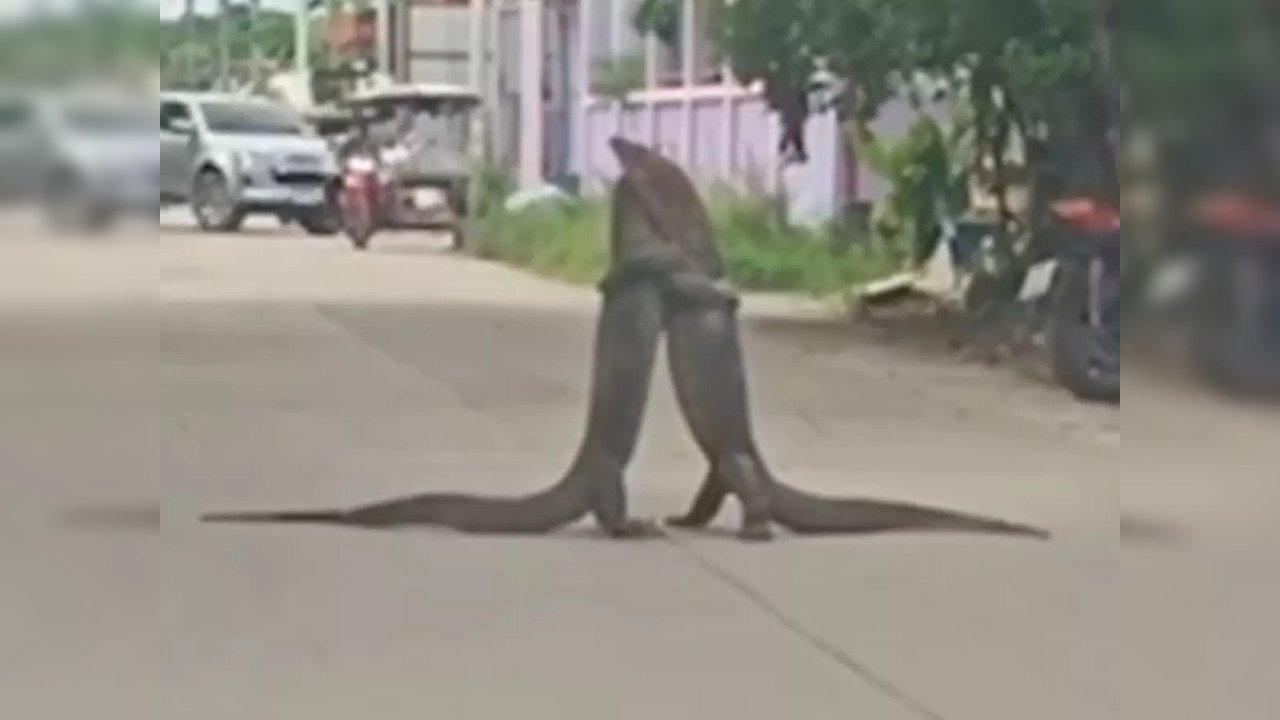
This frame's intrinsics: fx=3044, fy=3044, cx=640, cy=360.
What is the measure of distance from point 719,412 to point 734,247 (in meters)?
1.41

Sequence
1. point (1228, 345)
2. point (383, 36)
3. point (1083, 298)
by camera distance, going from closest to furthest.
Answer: point (1228, 345)
point (1083, 298)
point (383, 36)

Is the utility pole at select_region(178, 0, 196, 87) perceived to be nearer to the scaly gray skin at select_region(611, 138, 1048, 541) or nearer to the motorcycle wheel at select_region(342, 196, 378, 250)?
the scaly gray skin at select_region(611, 138, 1048, 541)

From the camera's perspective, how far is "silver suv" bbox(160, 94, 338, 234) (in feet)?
13.5

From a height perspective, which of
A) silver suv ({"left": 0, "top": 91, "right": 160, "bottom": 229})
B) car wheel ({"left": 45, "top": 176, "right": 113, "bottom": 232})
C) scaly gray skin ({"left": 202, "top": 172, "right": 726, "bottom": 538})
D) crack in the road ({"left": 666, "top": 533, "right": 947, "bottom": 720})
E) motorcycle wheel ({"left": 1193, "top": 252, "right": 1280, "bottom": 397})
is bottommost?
crack in the road ({"left": 666, "top": 533, "right": 947, "bottom": 720})

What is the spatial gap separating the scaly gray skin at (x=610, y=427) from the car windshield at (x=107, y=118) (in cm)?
282

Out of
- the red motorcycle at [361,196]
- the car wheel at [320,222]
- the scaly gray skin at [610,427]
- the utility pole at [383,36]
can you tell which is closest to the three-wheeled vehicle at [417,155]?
the red motorcycle at [361,196]

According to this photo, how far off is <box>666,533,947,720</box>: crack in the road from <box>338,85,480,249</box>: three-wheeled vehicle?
6852mm

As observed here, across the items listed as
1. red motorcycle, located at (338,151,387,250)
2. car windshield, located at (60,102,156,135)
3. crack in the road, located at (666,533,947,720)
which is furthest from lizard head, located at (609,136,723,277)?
red motorcycle, located at (338,151,387,250)

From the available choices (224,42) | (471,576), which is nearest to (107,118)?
(224,42)

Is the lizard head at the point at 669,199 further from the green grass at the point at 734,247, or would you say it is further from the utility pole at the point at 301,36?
the utility pole at the point at 301,36

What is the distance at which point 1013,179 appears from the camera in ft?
32.9

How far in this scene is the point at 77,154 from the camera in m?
3.77

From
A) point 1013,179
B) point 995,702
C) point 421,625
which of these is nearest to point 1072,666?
point 995,702

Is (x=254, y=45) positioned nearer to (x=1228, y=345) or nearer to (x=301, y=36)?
(x=301, y=36)
